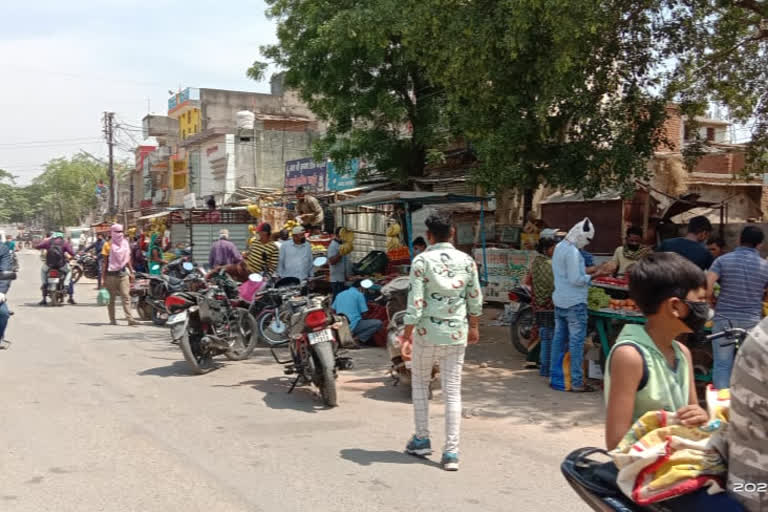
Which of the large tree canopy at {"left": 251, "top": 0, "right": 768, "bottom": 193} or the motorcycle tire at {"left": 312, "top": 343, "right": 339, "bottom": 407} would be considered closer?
the motorcycle tire at {"left": 312, "top": 343, "right": 339, "bottom": 407}

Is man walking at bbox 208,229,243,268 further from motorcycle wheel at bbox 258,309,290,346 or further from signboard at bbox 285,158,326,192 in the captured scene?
signboard at bbox 285,158,326,192

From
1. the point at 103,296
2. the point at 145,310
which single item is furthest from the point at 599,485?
the point at 103,296

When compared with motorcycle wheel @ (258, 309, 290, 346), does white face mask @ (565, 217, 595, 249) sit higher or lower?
higher

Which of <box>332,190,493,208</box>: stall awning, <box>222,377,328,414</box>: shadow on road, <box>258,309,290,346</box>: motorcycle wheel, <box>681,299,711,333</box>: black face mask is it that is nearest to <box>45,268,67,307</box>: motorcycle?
<box>332,190,493,208</box>: stall awning

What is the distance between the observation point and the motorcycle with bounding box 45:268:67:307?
17000mm

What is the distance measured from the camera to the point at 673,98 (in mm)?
10984

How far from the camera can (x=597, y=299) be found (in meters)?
8.00

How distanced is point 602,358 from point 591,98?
13.2 ft

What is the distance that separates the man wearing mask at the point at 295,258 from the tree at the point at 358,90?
443cm

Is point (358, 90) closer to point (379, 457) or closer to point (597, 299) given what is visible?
point (597, 299)

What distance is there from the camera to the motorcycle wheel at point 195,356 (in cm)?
826

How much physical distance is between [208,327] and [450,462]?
4630 millimetres

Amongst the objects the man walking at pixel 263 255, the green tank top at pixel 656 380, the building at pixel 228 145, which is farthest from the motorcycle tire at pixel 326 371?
the building at pixel 228 145

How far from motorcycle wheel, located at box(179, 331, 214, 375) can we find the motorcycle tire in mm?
2151
